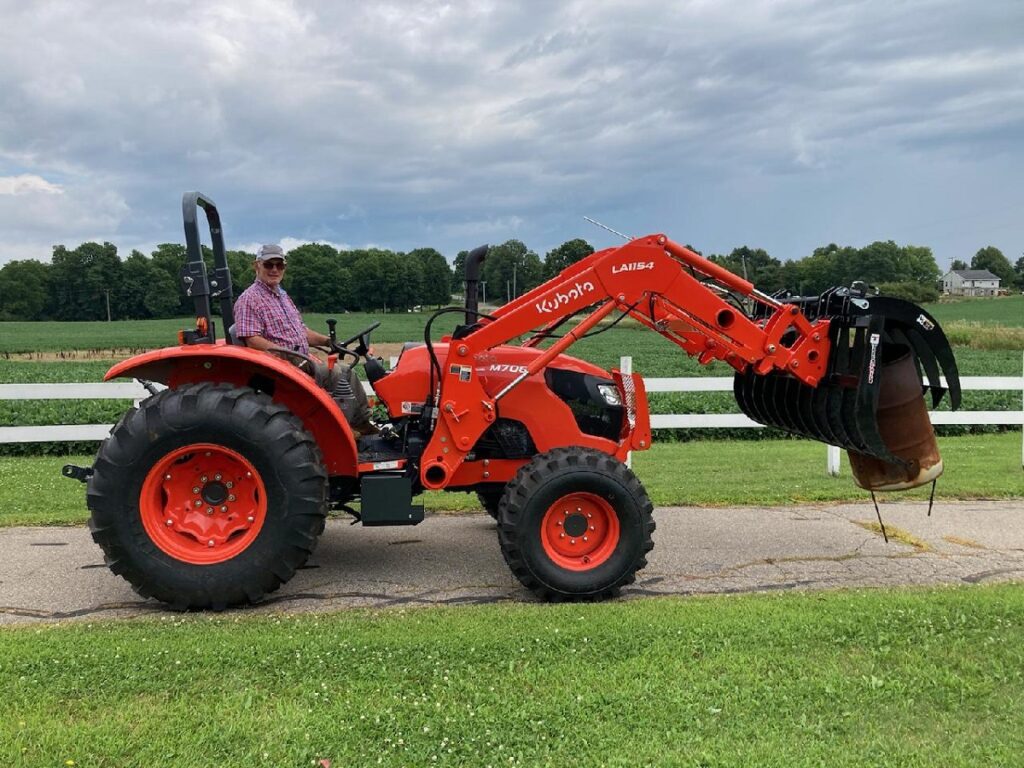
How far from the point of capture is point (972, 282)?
101562mm

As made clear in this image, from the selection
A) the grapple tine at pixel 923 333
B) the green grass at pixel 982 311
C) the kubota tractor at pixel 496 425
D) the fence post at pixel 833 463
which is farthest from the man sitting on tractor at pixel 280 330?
the green grass at pixel 982 311

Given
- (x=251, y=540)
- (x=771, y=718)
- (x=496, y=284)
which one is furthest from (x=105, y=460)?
(x=496, y=284)

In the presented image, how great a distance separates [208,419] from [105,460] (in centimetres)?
58

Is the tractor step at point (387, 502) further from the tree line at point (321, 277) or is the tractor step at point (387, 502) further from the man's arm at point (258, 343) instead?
the tree line at point (321, 277)

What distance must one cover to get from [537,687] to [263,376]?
2.52m

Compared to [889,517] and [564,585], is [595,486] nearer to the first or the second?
→ [564,585]

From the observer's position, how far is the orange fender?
431cm

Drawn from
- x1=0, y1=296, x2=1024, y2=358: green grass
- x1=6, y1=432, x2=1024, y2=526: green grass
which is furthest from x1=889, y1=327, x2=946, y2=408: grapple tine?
x1=0, y1=296, x2=1024, y2=358: green grass

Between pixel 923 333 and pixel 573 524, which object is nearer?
pixel 573 524

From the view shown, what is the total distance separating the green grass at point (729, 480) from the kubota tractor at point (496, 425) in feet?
6.69

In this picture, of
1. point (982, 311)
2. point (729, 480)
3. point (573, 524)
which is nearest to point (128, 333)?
point (729, 480)

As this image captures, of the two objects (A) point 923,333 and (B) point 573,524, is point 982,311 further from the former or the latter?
(B) point 573,524

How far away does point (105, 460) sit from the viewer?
420cm

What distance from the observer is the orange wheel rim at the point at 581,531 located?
4.47 m
